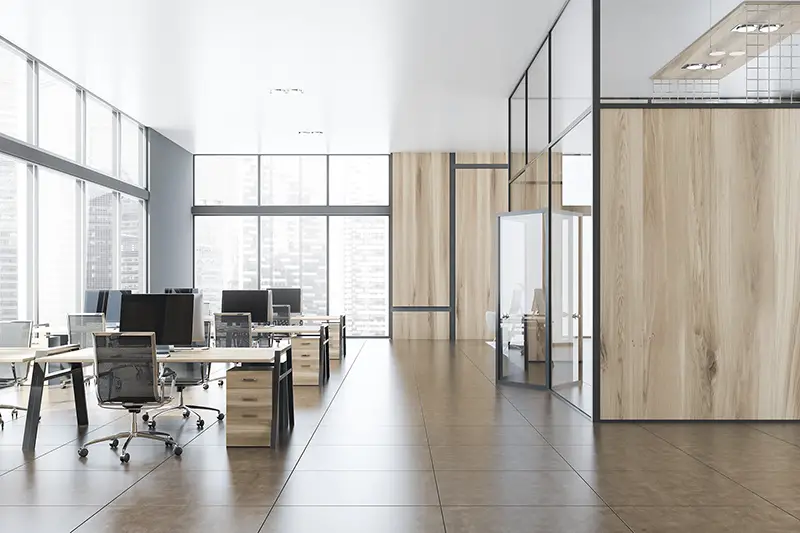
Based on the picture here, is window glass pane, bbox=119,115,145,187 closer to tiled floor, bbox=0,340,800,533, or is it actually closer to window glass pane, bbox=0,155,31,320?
window glass pane, bbox=0,155,31,320

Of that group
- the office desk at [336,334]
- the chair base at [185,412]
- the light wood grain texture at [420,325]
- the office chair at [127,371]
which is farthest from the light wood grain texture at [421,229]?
the office chair at [127,371]

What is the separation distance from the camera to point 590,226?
707cm

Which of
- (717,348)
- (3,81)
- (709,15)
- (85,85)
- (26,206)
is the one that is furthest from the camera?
(85,85)

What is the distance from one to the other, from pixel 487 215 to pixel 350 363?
598 cm

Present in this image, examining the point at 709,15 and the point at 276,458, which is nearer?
the point at 276,458

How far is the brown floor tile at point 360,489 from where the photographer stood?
14.7 feet

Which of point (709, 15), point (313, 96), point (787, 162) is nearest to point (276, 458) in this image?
point (787, 162)

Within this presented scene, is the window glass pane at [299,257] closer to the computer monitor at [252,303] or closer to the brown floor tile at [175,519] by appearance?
the computer monitor at [252,303]

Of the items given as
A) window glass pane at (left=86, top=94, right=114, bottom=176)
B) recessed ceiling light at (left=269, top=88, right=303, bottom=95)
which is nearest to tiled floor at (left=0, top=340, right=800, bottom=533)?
recessed ceiling light at (left=269, top=88, right=303, bottom=95)

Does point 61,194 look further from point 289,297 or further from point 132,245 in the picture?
point 289,297

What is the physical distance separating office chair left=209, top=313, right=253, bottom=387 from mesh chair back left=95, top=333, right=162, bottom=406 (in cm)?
305

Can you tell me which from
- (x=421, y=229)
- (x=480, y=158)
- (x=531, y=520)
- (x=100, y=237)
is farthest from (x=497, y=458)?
(x=480, y=158)

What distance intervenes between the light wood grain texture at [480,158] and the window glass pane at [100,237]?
294 inches

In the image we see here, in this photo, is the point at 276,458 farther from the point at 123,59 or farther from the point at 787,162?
the point at 123,59
